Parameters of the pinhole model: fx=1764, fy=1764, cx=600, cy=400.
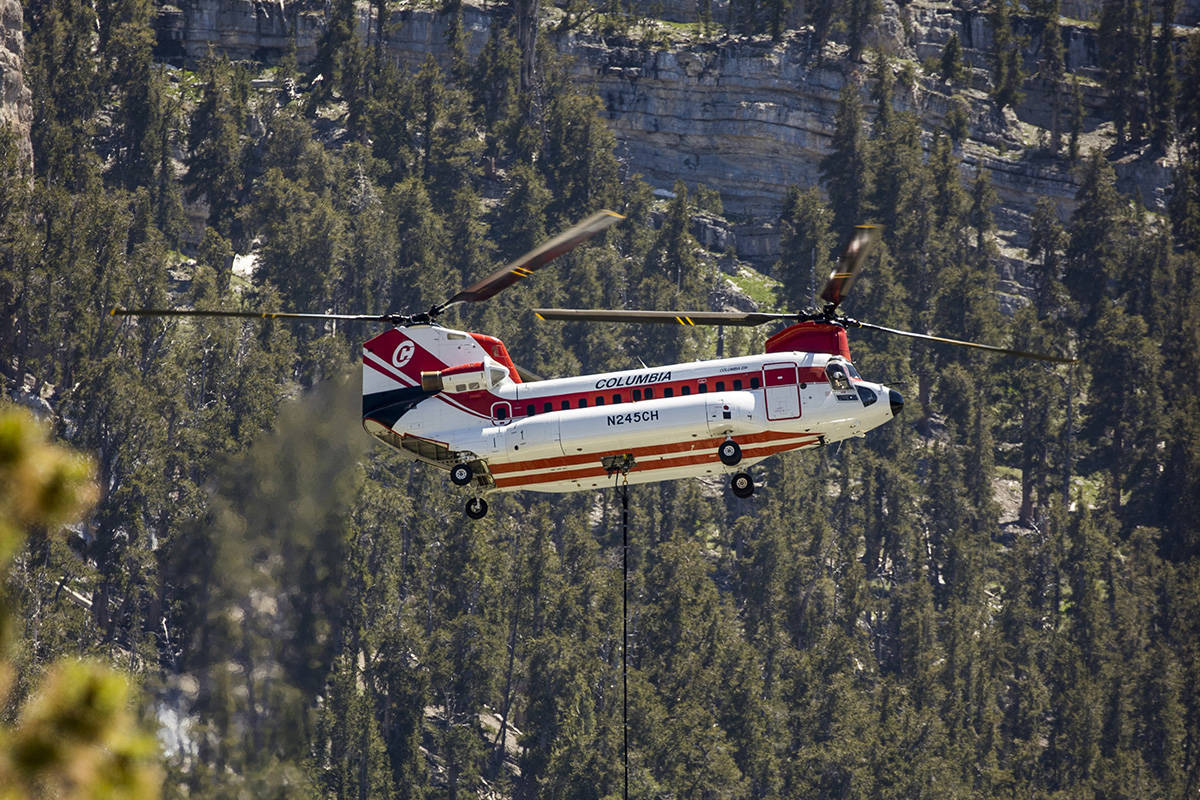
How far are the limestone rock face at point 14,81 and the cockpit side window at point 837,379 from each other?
8428 centimetres

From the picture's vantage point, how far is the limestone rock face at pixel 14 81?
10775 centimetres

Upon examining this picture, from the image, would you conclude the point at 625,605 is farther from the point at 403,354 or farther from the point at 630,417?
the point at 403,354

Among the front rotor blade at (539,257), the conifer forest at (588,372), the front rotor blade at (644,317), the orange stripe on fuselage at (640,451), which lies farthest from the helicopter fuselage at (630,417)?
the conifer forest at (588,372)

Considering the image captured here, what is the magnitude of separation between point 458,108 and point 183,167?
19.3 meters

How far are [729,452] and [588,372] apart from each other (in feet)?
246

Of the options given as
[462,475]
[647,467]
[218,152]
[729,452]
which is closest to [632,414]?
[647,467]

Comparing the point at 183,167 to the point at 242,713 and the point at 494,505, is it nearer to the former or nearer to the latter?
the point at 494,505

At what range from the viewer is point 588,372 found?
10719 centimetres

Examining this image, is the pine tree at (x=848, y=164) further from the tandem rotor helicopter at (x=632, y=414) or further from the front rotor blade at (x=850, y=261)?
the tandem rotor helicopter at (x=632, y=414)

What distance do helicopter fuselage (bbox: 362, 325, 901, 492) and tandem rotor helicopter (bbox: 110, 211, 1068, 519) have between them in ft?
0.06

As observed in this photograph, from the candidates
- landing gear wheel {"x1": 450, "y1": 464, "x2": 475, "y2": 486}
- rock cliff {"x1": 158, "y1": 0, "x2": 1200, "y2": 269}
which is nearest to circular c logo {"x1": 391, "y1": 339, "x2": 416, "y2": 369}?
landing gear wheel {"x1": 450, "y1": 464, "x2": 475, "y2": 486}

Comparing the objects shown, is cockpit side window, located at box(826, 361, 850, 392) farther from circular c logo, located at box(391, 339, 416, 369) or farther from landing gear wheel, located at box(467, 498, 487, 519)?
circular c logo, located at box(391, 339, 416, 369)

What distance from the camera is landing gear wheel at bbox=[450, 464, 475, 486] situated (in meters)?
32.2

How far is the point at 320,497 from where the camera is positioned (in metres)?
61.0
